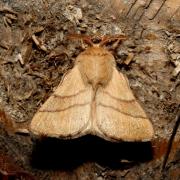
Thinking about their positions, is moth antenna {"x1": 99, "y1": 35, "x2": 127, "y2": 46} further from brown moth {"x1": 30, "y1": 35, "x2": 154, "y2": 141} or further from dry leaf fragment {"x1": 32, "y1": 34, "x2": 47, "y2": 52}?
dry leaf fragment {"x1": 32, "y1": 34, "x2": 47, "y2": 52}

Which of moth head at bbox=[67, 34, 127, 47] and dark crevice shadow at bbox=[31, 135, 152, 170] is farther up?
moth head at bbox=[67, 34, 127, 47]

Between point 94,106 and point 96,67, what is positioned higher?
point 96,67

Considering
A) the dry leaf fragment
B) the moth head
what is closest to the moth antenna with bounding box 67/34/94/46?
the moth head

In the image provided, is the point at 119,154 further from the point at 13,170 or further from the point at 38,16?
the point at 38,16

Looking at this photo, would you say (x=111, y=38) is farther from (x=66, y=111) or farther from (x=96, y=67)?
(x=66, y=111)

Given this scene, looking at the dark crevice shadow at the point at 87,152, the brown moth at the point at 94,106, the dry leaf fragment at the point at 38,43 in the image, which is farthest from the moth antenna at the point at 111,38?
the dark crevice shadow at the point at 87,152

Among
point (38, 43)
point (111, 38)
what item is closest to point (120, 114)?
point (111, 38)
